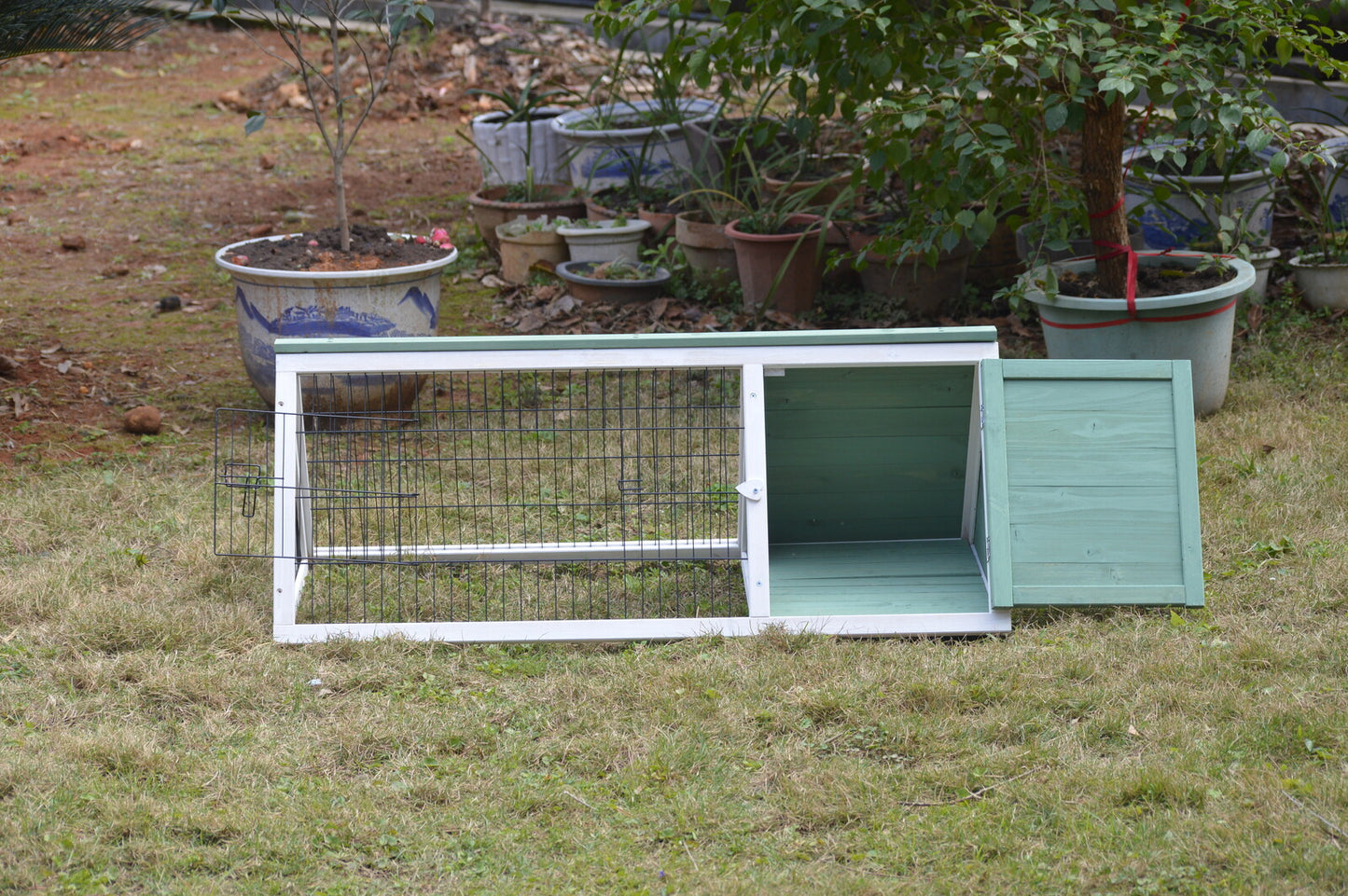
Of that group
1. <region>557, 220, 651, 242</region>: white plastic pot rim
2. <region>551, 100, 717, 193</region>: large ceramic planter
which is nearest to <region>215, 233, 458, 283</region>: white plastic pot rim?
<region>557, 220, 651, 242</region>: white plastic pot rim

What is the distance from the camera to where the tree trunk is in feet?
14.4

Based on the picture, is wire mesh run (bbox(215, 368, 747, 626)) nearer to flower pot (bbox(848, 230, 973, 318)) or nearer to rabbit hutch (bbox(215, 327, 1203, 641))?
rabbit hutch (bbox(215, 327, 1203, 641))

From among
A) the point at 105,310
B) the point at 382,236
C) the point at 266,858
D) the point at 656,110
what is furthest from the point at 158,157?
the point at 266,858

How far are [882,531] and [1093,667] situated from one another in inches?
35.6

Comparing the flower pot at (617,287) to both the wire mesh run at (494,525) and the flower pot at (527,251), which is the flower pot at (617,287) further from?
the wire mesh run at (494,525)

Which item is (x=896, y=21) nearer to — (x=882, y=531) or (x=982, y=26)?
(x=982, y=26)

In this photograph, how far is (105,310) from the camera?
5973 millimetres

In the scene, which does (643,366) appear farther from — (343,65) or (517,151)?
(343,65)

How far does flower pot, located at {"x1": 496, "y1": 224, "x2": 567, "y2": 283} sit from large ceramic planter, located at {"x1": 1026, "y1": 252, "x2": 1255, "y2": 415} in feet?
9.29

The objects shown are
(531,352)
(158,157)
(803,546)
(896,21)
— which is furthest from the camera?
(158,157)

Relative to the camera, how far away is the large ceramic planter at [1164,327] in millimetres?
4277

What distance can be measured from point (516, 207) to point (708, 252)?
1308 mm

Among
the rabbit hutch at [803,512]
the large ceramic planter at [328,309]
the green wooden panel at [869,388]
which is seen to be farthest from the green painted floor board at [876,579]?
the large ceramic planter at [328,309]

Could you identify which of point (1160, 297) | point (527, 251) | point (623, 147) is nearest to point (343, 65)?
point (623, 147)
